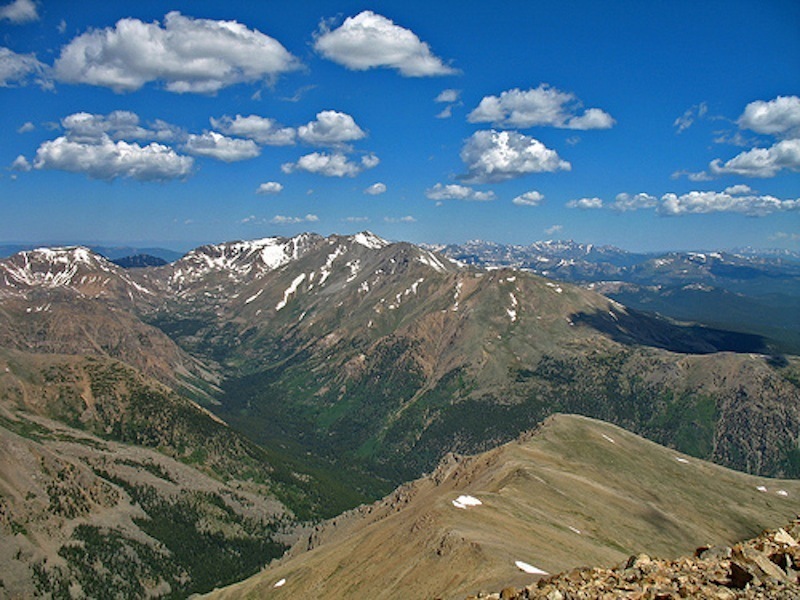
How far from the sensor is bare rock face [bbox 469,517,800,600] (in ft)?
109

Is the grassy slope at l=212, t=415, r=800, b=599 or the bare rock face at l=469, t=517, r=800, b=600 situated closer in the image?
the bare rock face at l=469, t=517, r=800, b=600

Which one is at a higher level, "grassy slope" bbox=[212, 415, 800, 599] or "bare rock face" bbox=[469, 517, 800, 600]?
"bare rock face" bbox=[469, 517, 800, 600]

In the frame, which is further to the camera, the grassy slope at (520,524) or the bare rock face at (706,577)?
the grassy slope at (520,524)

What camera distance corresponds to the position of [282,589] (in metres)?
122

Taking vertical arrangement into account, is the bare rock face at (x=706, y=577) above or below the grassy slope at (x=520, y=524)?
above

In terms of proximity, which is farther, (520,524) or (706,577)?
(520,524)

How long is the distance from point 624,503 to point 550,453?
3698 cm

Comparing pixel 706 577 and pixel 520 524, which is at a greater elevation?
pixel 706 577

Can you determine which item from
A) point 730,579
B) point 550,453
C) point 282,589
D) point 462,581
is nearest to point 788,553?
point 730,579

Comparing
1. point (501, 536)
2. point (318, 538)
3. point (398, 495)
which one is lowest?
point (318, 538)

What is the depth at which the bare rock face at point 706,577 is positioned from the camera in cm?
3309

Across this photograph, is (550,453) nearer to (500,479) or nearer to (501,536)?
(500,479)

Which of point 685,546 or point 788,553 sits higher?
→ point 788,553

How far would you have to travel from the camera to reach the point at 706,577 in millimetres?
35781
